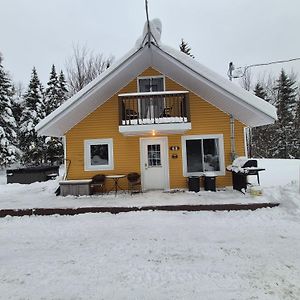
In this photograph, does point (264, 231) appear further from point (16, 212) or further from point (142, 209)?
point (16, 212)

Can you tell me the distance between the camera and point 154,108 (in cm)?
1041

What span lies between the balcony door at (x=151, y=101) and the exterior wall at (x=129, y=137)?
210mm

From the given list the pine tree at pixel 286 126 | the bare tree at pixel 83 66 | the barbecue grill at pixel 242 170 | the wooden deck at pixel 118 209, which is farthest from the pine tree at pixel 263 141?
the wooden deck at pixel 118 209

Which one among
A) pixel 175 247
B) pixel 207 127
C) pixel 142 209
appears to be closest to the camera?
pixel 175 247

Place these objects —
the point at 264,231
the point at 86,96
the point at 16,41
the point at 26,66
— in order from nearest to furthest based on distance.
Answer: the point at 264,231 → the point at 86,96 → the point at 16,41 → the point at 26,66

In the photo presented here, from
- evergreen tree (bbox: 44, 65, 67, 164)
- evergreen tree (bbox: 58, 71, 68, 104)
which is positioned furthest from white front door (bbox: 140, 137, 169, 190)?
evergreen tree (bbox: 58, 71, 68, 104)

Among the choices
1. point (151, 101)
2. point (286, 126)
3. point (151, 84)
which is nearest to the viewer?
point (151, 101)

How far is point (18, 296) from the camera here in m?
3.73

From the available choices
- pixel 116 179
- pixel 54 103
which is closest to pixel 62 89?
pixel 54 103

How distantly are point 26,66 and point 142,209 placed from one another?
250ft

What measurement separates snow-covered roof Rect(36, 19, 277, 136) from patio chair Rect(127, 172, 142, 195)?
9.84 feet

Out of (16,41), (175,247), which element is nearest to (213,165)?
(175,247)

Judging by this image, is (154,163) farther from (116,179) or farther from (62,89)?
(62,89)

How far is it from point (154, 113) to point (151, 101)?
69 cm
